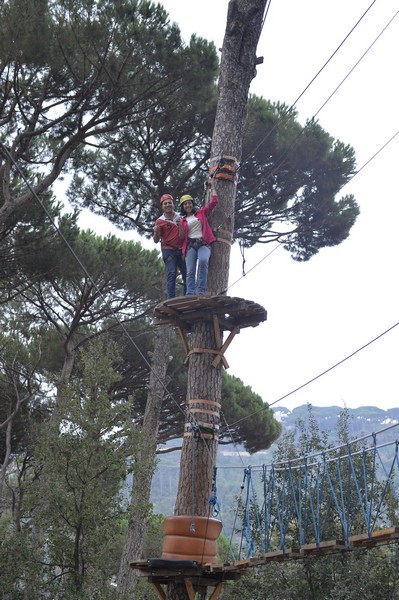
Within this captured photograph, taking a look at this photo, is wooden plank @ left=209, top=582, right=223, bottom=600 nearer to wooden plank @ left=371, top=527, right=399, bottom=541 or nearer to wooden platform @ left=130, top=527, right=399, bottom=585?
wooden platform @ left=130, top=527, right=399, bottom=585

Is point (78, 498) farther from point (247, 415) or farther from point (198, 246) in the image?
point (247, 415)

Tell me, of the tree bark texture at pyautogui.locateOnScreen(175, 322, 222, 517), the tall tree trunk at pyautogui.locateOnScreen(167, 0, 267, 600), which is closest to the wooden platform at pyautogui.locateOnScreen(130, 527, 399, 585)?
the tall tree trunk at pyautogui.locateOnScreen(167, 0, 267, 600)

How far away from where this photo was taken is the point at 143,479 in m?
9.62

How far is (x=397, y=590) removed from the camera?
1045 centimetres

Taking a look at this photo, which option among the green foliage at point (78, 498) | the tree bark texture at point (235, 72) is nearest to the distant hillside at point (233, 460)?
the green foliage at point (78, 498)

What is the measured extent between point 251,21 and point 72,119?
5.66 meters

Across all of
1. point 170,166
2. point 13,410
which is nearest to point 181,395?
point 13,410

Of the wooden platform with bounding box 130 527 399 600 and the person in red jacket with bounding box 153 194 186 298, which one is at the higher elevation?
the person in red jacket with bounding box 153 194 186 298

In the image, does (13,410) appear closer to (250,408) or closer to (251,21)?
(250,408)

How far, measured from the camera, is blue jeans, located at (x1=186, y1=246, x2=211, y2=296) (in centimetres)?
625

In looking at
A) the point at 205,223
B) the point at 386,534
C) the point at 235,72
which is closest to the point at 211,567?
the point at 386,534

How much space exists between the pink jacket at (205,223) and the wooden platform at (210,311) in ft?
2.00

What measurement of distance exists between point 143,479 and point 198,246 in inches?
171

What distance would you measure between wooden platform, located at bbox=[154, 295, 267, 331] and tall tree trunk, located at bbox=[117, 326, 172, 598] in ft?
8.63
